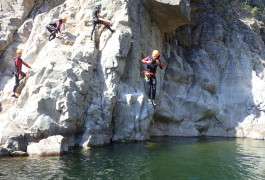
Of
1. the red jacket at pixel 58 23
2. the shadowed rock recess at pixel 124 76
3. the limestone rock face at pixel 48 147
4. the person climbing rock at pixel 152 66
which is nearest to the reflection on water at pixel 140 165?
the limestone rock face at pixel 48 147

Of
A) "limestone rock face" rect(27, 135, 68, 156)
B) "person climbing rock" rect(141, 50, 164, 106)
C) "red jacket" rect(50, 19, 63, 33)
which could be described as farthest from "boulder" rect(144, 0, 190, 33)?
"limestone rock face" rect(27, 135, 68, 156)

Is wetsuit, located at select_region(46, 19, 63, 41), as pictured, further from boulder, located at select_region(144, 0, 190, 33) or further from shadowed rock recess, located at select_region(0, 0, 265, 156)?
boulder, located at select_region(144, 0, 190, 33)

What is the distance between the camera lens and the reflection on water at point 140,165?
9.63m

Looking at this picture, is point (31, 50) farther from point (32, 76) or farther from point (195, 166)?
point (195, 166)

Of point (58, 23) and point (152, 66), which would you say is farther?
point (58, 23)

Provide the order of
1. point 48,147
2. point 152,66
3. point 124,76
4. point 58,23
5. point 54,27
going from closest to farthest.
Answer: point 48,147 → point 152,66 → point 58,23 → point 54,27 → point 124,76

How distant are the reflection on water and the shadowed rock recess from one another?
4.49 ft

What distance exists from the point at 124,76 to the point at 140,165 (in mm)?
7813

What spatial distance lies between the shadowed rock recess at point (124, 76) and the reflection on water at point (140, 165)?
1.37 metres

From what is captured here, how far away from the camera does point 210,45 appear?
86.0 ft

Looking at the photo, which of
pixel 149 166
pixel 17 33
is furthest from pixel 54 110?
pixel 17 33

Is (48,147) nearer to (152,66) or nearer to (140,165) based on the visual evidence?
(140,165)

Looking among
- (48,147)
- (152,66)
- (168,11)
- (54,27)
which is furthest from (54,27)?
(48,147)

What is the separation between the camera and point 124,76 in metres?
17.8
